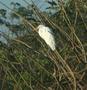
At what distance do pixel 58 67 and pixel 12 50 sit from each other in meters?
0.38

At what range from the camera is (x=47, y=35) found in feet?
9.36

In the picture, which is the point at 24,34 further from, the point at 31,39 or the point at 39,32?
the point at 39,32

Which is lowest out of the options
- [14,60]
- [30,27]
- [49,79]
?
[49,79]

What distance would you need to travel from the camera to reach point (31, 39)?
10.9 ft

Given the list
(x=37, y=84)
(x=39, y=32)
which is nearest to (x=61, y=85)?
(x=37, y=84)

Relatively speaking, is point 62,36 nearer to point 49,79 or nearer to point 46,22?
point 46,22

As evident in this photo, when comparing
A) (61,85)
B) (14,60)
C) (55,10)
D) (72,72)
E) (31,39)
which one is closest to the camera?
(72,72)

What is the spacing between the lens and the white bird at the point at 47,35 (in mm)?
2793

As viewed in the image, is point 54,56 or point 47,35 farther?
point 47,35

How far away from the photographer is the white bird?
2.79 m

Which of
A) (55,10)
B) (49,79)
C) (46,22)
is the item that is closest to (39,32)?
(46,22)

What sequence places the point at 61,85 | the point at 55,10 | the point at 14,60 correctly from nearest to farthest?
the point at 61,85 → the point at 14,60 → the point at 55,10

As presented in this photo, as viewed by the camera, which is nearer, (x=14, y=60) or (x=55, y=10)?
(x=14, y=60)

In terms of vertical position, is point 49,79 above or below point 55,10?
below
